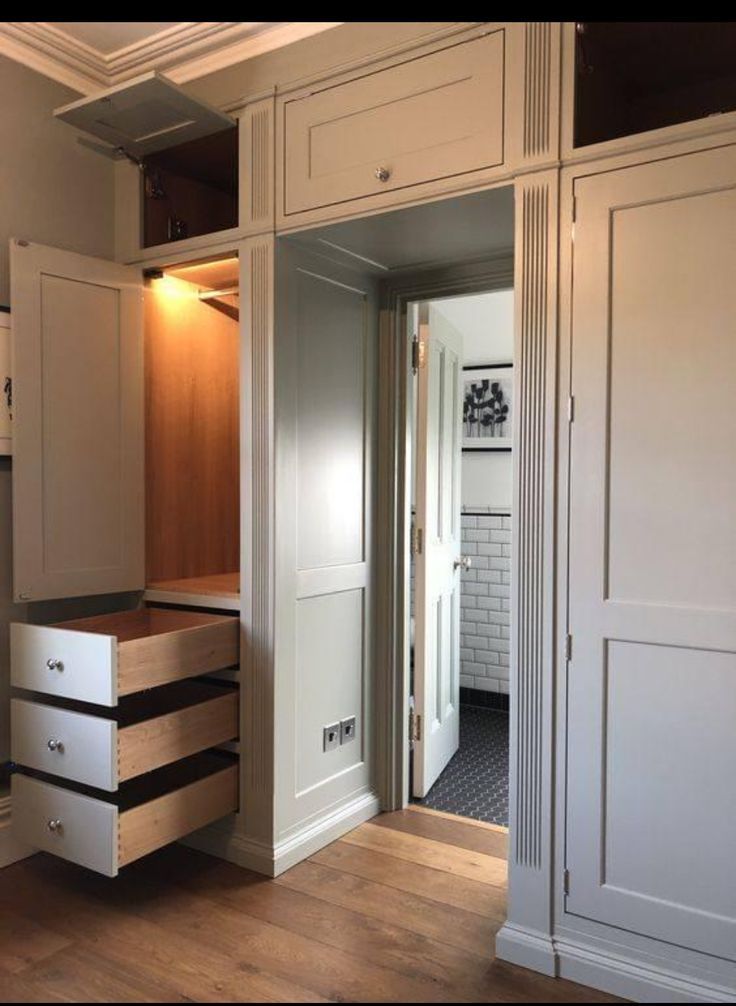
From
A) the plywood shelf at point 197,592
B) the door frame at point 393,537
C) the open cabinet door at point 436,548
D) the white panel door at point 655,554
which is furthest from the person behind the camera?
the open cabinet door at point 436,548

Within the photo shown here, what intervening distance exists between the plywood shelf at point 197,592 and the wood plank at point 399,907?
885 mm

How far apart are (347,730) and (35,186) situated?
7.11 ft

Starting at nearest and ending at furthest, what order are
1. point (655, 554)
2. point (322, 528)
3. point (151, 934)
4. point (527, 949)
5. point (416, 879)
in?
point (655, 554) → point (527, 949) → point (151, 934) → point (416, 879) → point (322, 528)

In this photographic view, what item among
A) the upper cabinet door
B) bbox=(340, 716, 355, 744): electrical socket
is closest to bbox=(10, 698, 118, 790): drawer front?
the upper cabinet door

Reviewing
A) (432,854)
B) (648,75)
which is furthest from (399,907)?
(648,75)

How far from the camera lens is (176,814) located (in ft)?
7.50

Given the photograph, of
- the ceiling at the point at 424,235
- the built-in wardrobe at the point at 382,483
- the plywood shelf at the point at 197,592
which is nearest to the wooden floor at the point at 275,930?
the built-in wardrobe at the point at 382,483

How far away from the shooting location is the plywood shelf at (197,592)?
102 inches

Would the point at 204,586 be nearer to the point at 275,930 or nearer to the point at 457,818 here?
the point at 275,930

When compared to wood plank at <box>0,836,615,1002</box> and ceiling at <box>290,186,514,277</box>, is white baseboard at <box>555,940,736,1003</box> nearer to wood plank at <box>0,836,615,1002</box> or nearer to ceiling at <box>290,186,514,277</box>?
wood plank at <box>0,836,615,1002</box>

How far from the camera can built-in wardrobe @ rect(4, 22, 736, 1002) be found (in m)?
1.81

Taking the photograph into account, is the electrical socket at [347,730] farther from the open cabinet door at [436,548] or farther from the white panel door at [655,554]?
the white panel door at [655,554]

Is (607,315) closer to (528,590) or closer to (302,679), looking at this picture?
(528,590)
